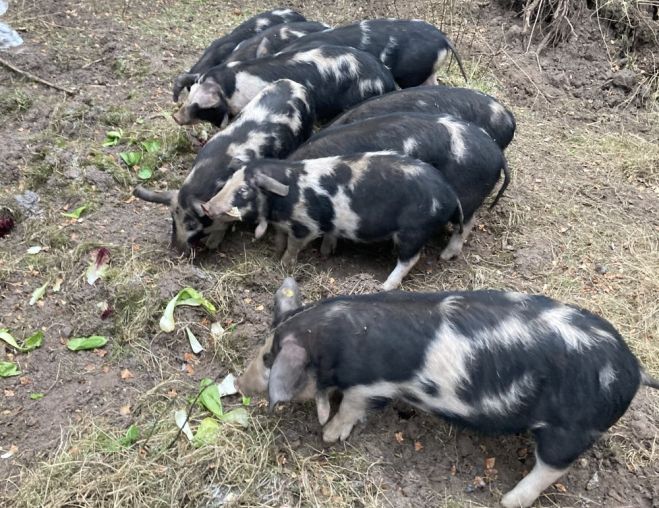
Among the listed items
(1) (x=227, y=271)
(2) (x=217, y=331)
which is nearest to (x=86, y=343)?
(2) (x=217, y=331)

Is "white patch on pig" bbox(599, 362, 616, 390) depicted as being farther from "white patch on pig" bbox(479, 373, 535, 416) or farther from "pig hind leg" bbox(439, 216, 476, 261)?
"pig hind leg" bbox(439, 216, 476, 261)

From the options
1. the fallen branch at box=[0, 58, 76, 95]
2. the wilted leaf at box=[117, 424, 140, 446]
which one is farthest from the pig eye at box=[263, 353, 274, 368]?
the fallen branch at box=[0, 58, 76, 95]

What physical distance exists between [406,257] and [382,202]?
430mm

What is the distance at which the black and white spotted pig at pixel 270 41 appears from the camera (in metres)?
6.52

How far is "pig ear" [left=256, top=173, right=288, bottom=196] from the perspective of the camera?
4543 millimetres

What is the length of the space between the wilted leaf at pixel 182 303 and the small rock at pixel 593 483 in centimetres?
239

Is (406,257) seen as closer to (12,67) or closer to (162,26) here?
(12,67)

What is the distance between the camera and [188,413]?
3469mm

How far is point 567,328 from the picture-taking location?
317 centimetres

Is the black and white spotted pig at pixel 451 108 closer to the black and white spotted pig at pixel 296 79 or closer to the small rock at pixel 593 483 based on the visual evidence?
the black and white spotted pig at pixel 296 79

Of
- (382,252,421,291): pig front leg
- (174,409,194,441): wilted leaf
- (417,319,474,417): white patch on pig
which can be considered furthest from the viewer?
(382,252,421,291): pig front leg

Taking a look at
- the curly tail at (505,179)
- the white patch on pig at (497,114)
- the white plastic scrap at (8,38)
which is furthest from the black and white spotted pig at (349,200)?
the white plastic scrap at (8,38)

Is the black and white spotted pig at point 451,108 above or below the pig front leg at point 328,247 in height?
above

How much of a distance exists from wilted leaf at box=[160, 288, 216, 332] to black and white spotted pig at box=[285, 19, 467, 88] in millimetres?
2980
